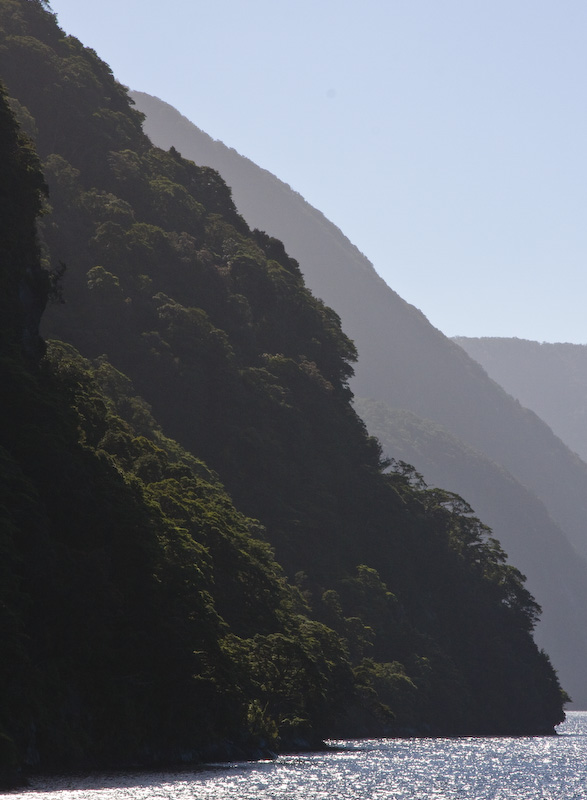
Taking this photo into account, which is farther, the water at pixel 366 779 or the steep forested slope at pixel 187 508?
the steep forested slope at pixel 187 508

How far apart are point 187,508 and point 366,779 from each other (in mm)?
29617

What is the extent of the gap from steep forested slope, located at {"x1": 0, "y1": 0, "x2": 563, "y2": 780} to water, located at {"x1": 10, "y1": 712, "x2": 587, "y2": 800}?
3.47 metres

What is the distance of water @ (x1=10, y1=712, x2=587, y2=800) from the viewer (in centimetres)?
4591

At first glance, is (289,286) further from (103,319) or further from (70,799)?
(70,799)

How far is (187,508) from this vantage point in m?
83.0

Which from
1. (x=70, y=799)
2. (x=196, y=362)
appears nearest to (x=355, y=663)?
(x=196, y=362)

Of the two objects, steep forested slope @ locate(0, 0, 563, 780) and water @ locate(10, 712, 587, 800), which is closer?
water @ locate(10, 712, 587, 800)

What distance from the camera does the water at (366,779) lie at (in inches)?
1807

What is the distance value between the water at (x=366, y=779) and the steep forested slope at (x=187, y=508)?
347 centimetres

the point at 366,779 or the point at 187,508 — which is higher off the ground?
the point at 187,508

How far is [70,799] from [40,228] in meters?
83.7

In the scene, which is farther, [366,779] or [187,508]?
[187,508]

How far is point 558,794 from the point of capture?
5725 centimetres

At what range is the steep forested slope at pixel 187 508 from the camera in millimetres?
57125
